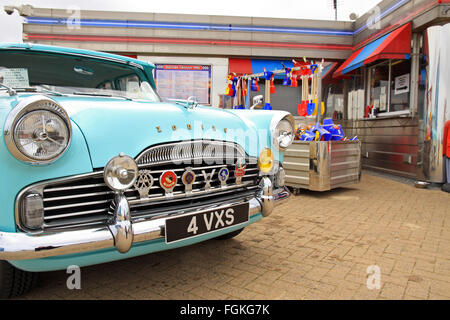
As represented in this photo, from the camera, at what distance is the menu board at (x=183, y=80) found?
977 cm

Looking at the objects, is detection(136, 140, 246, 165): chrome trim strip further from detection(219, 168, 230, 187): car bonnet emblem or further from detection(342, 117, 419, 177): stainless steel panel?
detection(342, 117, 419, 177): stainless steel panel

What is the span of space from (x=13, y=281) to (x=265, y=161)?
1.69m

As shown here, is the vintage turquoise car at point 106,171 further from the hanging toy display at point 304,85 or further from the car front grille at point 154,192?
the hanging toy display at point 304,85

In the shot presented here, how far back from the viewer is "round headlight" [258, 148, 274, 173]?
7.78ft

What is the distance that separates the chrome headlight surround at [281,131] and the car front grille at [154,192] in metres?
0.30

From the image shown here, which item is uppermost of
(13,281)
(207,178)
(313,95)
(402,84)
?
(402,84)

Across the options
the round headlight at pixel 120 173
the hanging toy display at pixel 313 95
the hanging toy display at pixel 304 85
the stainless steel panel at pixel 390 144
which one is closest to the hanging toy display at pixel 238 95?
the hanging toy display at pixel 304 85

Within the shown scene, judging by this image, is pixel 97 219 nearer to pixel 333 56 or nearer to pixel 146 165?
pixel 146 165

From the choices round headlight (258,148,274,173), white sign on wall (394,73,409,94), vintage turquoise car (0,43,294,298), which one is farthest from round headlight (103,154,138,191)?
white sign on wall (394,73,409,94)

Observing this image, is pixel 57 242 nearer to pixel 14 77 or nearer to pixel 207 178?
pixel 207 178

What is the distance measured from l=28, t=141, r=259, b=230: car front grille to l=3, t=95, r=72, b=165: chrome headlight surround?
0.42 feet

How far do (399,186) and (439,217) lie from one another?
225 cm

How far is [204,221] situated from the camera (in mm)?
1834

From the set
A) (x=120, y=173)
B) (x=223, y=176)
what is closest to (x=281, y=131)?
(x=223, y=176)
